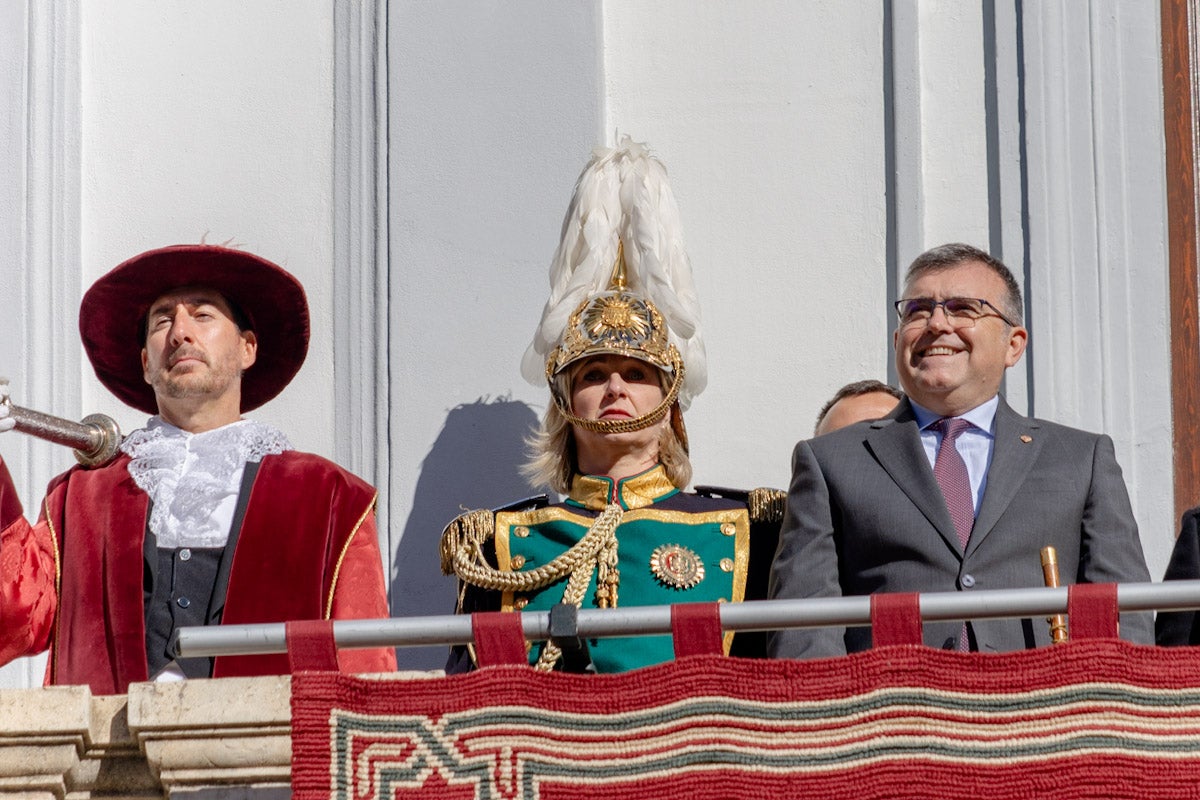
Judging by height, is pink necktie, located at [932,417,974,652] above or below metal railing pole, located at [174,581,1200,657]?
above

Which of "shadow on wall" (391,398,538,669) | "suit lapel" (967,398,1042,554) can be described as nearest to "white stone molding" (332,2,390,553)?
"shadow on wall" (391,398,538,669)

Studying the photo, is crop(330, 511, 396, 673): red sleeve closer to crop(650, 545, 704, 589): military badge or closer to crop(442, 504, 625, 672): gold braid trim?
crop(442, 504, 625, 672): gold braid trim

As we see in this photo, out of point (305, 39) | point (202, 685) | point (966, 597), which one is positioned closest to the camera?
point (966, 597)

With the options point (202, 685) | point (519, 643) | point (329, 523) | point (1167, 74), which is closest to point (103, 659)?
point (329, 523)

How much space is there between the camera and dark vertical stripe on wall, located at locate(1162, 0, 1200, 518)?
21.6ft

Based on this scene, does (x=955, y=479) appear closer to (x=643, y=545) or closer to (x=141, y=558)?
(x=643, y=545)

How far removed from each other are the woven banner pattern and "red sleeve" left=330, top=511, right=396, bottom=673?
3.54 feet

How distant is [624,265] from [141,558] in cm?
147

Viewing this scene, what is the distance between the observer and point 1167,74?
6926 millimetres

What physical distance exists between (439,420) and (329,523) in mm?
968

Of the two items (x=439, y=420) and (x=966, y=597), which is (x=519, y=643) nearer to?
(x=966, y=597)

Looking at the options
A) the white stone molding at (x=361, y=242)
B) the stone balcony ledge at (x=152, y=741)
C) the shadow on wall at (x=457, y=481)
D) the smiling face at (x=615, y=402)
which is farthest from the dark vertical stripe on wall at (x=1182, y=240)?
the stone balcony ledge at (x=152, y=741)

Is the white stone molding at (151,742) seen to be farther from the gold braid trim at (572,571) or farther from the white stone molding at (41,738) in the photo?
the gold braid trim at (572,571)

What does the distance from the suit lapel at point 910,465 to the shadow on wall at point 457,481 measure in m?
1.60
